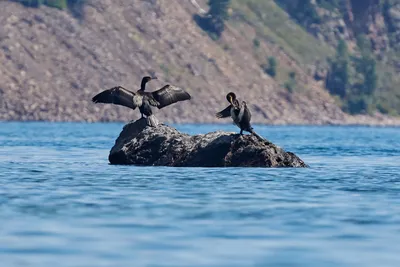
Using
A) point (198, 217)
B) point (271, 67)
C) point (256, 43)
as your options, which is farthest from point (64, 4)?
point (198, 217)

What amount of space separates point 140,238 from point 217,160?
64.0ft

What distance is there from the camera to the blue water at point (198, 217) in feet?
57.3

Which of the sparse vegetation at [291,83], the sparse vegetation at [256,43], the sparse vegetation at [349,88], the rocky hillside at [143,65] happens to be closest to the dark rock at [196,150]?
the rocky hillside at [143,65]

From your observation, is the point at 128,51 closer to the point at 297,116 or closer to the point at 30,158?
the point at 297,116

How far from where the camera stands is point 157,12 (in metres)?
186

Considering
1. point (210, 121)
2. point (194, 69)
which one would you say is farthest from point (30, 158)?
point (194, 69)

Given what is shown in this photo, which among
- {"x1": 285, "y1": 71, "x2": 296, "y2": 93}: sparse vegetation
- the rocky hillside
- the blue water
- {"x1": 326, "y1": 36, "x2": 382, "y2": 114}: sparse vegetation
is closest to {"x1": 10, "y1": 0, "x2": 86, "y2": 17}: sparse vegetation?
the rocky hillside

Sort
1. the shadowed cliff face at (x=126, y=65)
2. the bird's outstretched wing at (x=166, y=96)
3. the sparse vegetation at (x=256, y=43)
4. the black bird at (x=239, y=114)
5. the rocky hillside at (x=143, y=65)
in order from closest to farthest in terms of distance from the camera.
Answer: the black bird at (x=239, y=114) → the bird's outstretched wing at (x=166, y=96) → the shadowed cliff face at (x=126, y=65) → the rocky hillside at (x=143, y=65) → the sparse vegetation at (x=256, y=43)

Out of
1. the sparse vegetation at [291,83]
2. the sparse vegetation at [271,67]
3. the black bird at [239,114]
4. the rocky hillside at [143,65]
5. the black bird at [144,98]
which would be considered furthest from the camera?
the sparse vegetation at [271,67]

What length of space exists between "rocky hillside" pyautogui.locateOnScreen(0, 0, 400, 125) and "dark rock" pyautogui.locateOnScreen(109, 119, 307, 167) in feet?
381

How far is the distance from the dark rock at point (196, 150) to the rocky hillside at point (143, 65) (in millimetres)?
116030

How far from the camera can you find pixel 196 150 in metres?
39.1

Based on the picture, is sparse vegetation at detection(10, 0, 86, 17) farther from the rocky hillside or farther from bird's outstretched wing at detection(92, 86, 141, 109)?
bird's outstretched wing at detection(92, 86, 141, 109)

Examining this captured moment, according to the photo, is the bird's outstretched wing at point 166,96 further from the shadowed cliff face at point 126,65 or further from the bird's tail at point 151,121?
the shadowed cliff face at point 126,65
